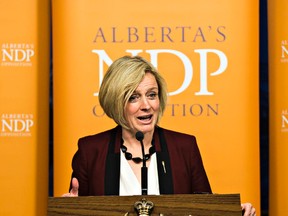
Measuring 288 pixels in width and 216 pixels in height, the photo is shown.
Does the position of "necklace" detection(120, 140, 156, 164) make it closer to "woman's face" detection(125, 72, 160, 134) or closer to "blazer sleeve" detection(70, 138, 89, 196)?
"woman's face" detection(125, 72, 160, 134)

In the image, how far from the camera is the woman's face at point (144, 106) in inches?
131

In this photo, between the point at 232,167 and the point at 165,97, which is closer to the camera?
the point at 165,97

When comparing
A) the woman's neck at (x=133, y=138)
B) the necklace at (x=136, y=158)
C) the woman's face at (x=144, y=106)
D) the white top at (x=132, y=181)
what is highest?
the woman's face at (x=144, y=106)

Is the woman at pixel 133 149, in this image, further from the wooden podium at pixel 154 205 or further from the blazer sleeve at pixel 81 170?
the wooden podium at pixel 154 205

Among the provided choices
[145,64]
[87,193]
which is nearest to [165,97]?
[145,64]

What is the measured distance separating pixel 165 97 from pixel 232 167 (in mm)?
886

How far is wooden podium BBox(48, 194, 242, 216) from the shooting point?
2.53m

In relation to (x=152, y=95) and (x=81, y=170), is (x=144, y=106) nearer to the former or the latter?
(x=152, y=95)

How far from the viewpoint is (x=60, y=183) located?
4.14 metres

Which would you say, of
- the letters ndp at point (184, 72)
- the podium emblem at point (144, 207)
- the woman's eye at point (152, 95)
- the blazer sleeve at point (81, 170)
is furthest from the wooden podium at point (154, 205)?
the letters ndp at point (184, 72)

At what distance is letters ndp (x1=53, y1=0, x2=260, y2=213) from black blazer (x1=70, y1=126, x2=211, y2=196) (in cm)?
66

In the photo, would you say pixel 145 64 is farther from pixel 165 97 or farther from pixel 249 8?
pixel 249 8

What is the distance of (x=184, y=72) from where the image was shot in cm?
414

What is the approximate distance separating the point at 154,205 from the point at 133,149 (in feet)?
2.75
